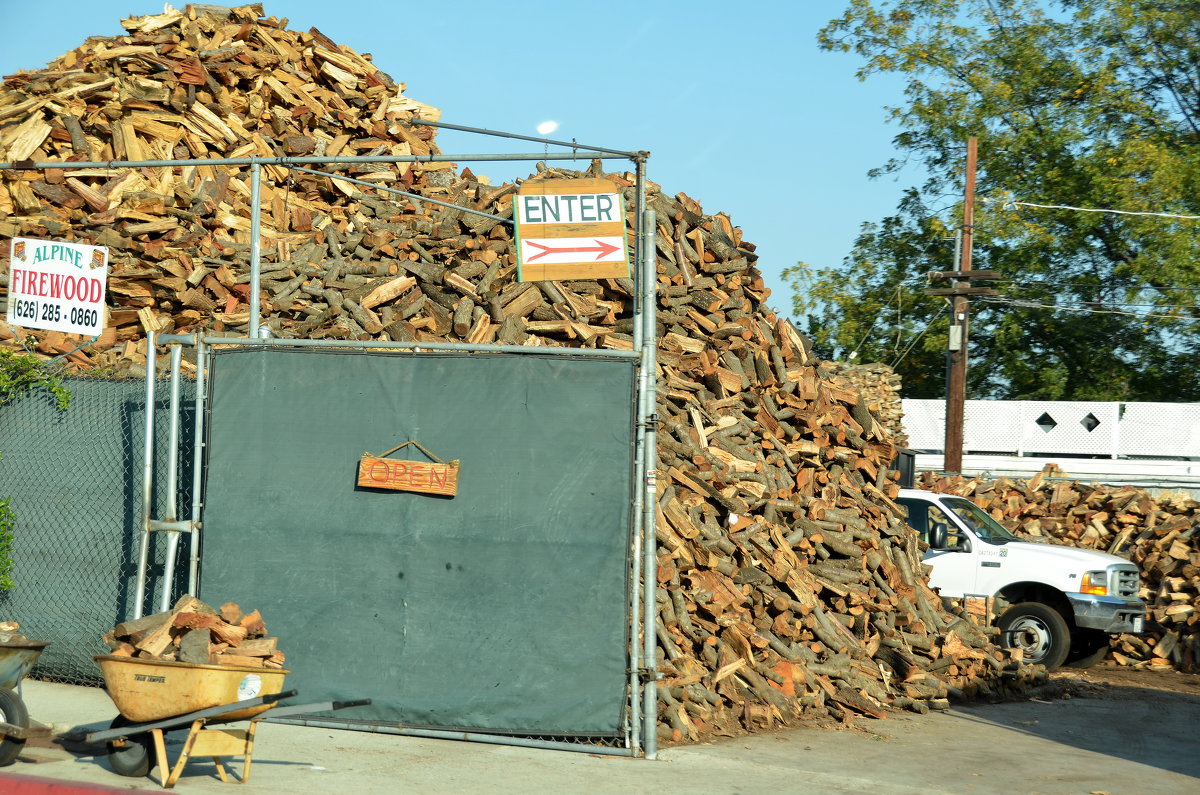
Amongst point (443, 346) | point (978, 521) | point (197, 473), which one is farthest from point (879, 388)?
point (197, 473)

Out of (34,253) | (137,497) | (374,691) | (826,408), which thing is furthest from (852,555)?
(34,253)

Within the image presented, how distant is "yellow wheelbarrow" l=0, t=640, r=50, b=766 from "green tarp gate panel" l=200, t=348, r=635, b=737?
1.39 meters

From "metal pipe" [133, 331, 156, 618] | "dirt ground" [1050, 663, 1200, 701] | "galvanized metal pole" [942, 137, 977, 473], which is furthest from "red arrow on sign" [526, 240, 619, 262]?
"galvanized metal pole" [942, 137, 977, 473]

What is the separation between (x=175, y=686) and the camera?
6.46 metres

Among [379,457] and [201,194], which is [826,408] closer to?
[379,457]

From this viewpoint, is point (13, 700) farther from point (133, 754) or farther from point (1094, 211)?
point (1094, 211)

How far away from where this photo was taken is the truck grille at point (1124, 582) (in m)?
14.7

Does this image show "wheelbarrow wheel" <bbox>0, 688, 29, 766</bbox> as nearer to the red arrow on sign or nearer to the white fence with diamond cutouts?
the red arrow on sign

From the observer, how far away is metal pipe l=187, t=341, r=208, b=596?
830 cm

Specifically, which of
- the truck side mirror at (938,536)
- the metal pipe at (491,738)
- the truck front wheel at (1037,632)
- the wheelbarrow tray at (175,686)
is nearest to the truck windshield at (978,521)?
the truck side mirror at (938,536)

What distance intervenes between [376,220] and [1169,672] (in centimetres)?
1203

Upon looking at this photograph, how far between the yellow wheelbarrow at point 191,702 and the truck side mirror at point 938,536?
10.3m

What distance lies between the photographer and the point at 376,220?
45.2 ft

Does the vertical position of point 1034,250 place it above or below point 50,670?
above
